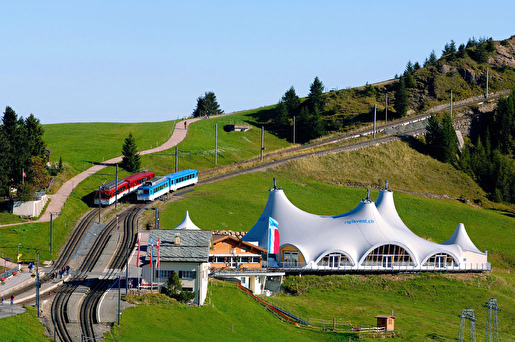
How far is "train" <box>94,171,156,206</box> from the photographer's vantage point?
9919 centimetres

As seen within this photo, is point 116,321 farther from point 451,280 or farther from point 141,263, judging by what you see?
point 451,280

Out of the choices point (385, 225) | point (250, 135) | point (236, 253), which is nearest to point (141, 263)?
point (236, 253)

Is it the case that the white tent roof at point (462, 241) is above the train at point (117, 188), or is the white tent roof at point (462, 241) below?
below

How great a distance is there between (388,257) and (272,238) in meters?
12.9

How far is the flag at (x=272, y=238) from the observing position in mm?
79125

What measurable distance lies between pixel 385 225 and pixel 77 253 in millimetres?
33079

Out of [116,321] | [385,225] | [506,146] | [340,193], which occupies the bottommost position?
[116,321]

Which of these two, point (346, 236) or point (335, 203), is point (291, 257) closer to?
point (346, 236)

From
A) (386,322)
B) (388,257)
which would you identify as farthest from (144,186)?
(386,322)

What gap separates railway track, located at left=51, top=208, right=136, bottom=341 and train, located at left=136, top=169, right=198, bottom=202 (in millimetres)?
5446

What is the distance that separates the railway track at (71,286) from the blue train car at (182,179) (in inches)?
520

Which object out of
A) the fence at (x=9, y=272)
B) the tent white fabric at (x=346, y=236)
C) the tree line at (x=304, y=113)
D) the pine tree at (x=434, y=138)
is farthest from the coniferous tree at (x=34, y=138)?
the pine tree at (x=434, y=138)

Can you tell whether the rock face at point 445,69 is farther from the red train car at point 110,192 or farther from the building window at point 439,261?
the building window at point 439,261

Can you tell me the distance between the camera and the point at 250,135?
16038cm
